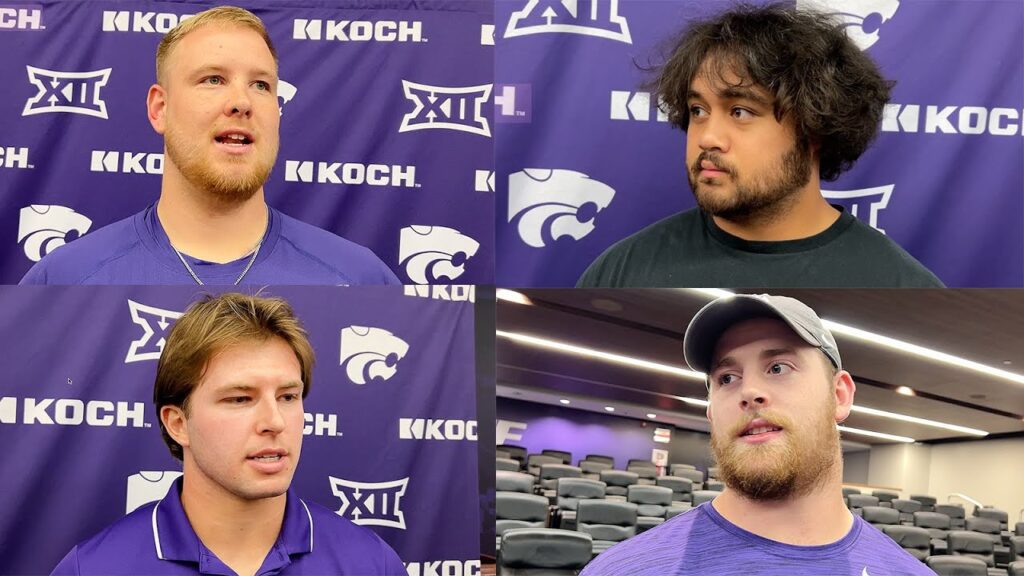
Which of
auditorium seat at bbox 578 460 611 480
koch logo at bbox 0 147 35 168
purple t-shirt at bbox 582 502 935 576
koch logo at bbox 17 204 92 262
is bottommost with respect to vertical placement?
purple t-shirt at bbox 582 502 935 576

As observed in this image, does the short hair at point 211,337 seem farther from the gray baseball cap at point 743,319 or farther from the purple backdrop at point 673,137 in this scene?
the gray baseball cap at point 743,319

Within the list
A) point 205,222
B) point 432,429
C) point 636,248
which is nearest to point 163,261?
point 205,222

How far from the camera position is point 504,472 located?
3.13m

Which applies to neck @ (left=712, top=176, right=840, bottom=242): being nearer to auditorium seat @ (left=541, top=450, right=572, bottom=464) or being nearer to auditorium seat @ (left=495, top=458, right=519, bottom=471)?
auditorium seat @ (left=541, top=450, right=572, bottom=464)

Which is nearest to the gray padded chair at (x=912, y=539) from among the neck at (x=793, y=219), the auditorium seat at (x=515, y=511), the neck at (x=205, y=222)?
the neck at (x=793, y=219)

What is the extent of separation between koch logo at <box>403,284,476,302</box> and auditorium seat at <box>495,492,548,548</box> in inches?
19.7

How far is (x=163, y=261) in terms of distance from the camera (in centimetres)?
305

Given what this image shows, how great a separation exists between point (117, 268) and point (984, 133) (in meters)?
2.23

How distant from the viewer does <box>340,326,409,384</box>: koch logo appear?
318 cm

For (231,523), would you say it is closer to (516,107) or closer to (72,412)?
(72,412)

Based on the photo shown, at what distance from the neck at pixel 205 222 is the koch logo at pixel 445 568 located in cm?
88

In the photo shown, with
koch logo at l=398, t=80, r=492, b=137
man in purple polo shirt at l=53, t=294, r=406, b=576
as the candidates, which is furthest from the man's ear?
koch logo at l=398, t=80, r=492, b=137

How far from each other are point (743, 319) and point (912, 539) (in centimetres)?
64

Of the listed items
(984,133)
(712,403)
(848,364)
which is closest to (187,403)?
(712,403)
